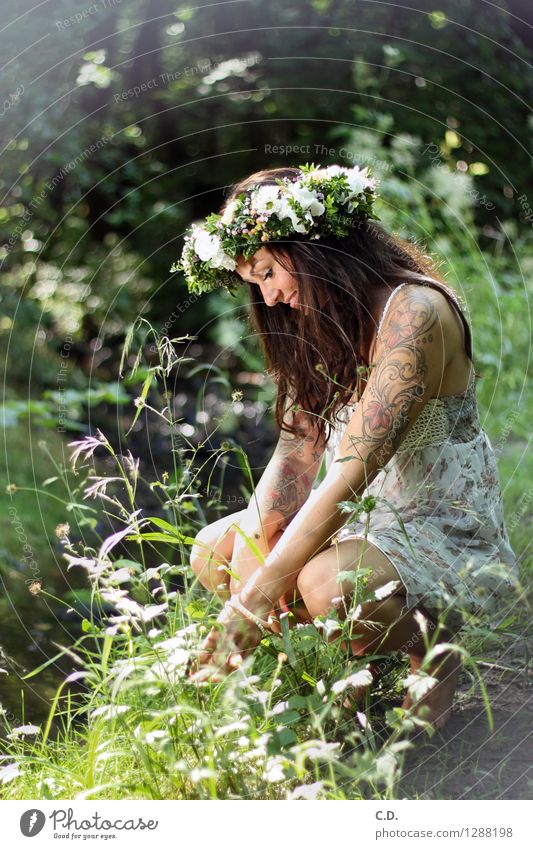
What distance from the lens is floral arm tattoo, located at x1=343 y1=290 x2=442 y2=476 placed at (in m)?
1.67

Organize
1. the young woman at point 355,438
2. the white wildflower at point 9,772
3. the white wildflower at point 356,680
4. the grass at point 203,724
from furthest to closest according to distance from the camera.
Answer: the young woman at point 355,438, the white wildflower at point 9,772, the grass at point 203,724, the white wildflower at point 356,680

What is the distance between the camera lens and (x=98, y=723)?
156 cm

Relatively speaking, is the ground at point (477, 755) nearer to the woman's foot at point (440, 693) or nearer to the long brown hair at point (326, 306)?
the woman's foot at point (440, 693)

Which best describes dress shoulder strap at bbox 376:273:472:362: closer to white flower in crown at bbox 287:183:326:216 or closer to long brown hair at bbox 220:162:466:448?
long brown hair at bbox 220:162:466:448

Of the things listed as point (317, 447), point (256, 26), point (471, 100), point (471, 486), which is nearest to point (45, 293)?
point (256, 26)

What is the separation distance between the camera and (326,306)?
184 centimetres

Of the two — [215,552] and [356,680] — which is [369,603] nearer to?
[356,680]

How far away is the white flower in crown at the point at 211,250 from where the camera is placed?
180 centimetres

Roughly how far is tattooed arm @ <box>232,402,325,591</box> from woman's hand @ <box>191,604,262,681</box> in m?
0.17

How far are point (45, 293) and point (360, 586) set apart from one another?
92.9 inches

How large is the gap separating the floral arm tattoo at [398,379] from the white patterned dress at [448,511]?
2.5 inches

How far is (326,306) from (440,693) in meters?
0.73
